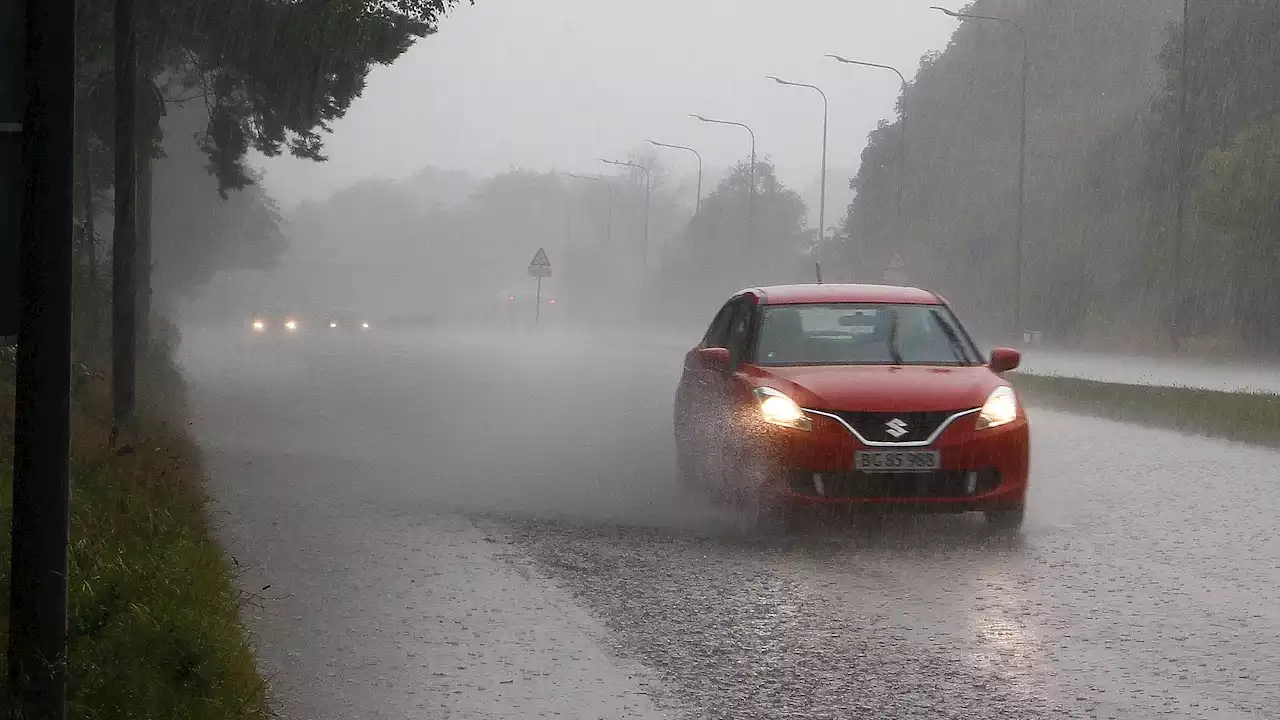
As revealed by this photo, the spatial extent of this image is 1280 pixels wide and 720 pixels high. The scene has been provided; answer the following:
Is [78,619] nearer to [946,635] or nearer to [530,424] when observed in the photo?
[946,635]

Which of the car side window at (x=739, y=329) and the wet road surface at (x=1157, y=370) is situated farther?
the wet road surface at (x=1157, y=370)

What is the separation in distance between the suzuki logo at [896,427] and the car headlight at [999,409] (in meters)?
0.49

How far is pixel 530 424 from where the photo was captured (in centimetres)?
2006

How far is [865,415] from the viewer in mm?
9938

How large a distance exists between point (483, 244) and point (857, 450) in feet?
555

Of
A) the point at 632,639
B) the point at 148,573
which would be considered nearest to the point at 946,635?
the point at 632,639

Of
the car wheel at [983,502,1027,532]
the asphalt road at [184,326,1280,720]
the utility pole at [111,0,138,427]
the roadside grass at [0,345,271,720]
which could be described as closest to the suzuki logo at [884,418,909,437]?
the asphalt road at [184,326,1280,720]

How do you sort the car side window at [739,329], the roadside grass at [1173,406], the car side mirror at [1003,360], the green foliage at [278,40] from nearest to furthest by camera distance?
the car side mirror at [1003,360] < the car side window at [739,329] < the roadside grass at [1173,406] < the green foliage at [278,40]

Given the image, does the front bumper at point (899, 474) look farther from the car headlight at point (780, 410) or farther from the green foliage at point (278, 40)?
the green foliage at point (278, 40)

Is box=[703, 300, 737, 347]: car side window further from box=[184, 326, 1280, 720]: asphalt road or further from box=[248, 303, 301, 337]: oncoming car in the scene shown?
box=[248, 303, 301, 337]: oncoming car

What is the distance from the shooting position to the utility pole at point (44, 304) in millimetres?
4172

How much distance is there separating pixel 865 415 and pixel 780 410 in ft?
1.90

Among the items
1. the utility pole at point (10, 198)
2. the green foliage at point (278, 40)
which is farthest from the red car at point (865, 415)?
the green foliage at point (278, 40)

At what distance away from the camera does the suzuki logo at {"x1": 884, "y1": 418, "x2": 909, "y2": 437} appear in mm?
9867
